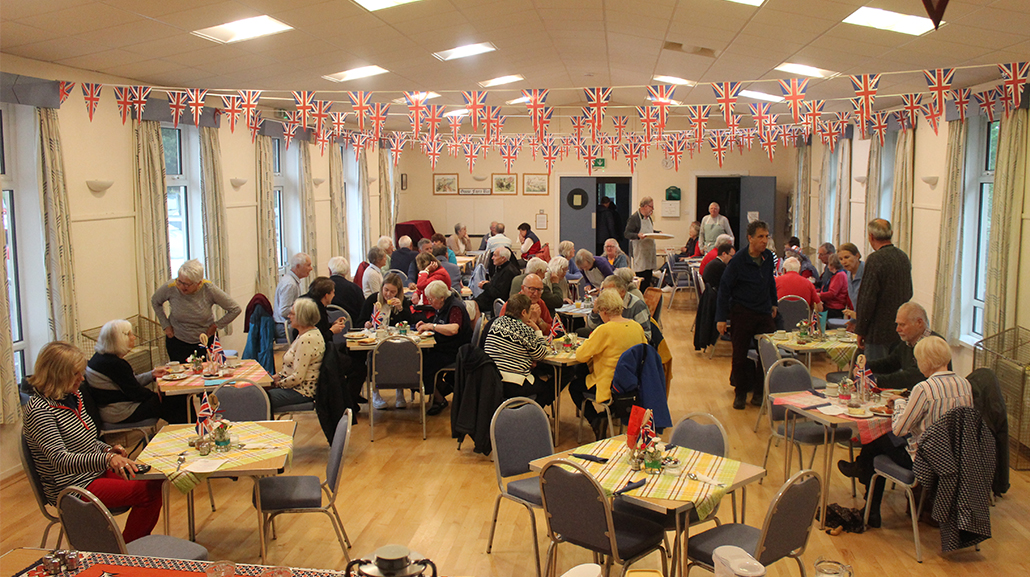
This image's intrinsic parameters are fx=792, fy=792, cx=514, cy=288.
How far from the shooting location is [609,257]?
1051 centimetres

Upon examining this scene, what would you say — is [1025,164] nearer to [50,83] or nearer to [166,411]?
[166,411]

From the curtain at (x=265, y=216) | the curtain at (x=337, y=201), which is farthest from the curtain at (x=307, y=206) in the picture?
the curtain at (x=265, y=216)

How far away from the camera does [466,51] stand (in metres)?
8.38

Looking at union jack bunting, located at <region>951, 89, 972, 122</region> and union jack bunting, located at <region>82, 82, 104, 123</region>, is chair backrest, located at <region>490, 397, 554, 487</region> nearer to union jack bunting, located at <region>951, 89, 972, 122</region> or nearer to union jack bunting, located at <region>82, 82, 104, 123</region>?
union jack bunting, located at <region>82, 82, 104, 123</region>

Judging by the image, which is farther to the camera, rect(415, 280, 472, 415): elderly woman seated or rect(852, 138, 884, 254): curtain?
rect(852, 138, 884, 254): curtain

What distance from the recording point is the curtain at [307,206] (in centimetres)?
1136

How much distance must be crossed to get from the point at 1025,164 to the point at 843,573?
5.72 meters

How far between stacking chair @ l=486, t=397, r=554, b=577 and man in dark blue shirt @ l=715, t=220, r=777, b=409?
3357 mm

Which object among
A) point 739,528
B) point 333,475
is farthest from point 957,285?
point 333,475

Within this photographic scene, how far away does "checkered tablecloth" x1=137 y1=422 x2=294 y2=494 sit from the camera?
390 cm

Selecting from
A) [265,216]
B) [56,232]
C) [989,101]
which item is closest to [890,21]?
[989,101]

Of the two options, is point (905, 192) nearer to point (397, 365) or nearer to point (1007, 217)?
point (1007, 217)

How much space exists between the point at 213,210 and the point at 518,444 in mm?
5598

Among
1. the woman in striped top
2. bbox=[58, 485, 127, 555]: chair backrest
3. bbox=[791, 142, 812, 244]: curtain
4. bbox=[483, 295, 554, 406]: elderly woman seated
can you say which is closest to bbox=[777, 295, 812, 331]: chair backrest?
bbox=[483, 295, 554, 406]: elderly woman seated
